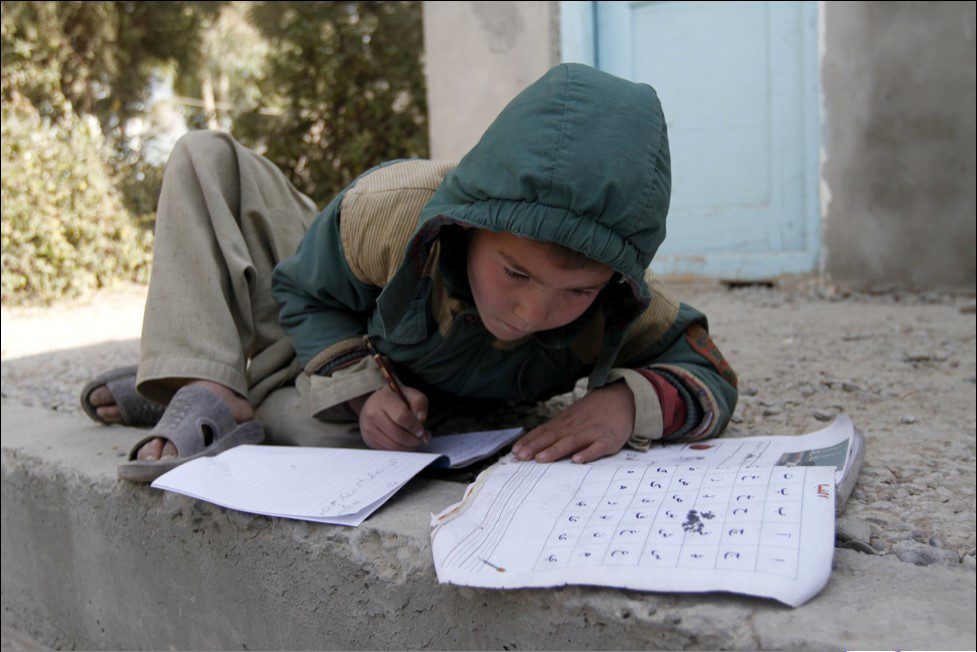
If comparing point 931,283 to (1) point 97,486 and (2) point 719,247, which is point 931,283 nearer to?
(2) point 719,247

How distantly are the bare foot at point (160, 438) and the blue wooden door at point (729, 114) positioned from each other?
306 cm

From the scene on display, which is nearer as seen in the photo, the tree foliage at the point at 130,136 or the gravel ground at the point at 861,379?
the gravel ground at the point at 861,379

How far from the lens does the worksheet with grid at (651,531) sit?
99 cm

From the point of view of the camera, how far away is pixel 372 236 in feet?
5.47

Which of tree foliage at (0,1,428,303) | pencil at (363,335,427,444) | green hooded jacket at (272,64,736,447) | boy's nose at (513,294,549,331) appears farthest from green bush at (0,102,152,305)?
boy's nose at (513,294,549,331)

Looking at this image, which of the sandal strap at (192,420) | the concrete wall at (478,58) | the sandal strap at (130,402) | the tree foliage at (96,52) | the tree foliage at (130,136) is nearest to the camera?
the sandal strap at (192,420)

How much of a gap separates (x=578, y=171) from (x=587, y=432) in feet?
1.62

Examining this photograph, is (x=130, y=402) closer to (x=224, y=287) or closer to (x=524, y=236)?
(x=224, y=287)

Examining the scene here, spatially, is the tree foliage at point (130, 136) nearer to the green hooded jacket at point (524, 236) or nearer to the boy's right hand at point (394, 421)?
the green hooded jacket at point (524, 236)

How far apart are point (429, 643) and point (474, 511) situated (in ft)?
0.65

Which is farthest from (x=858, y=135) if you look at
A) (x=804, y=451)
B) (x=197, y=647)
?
(x=197, y=647)

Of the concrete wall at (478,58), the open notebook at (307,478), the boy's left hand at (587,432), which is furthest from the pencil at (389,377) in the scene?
the concrete wall at (478,58)

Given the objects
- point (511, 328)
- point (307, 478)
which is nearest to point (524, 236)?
point (511, 328)

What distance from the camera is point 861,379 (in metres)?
2.45
